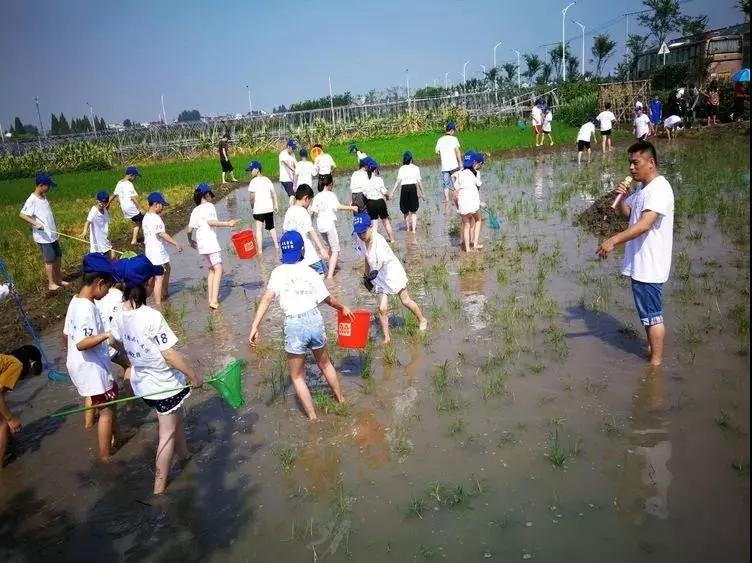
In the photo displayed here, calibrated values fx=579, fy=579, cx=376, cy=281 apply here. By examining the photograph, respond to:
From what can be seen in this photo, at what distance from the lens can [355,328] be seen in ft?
17.9

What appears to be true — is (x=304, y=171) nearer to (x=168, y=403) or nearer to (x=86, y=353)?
(x=86, y=353)

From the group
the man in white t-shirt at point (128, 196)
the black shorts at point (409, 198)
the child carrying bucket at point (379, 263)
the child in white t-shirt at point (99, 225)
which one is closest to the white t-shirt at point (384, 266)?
the child carrying bucket at point (379, 263)

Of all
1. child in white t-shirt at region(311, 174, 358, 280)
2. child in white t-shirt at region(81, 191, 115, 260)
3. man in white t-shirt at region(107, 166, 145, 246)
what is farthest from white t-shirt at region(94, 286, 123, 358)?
man in white t-shirt at region(107, 166, 145, 246)

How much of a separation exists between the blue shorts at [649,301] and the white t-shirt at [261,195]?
7.02m

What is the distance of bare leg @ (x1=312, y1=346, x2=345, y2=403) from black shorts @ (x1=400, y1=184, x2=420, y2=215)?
6.68 m

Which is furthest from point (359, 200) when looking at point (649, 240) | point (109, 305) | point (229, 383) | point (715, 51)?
point (715, 51)

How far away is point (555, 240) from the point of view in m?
10.4

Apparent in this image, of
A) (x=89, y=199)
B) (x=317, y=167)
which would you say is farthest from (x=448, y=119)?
(x=317, y=167)

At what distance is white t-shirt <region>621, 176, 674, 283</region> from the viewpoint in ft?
16.7

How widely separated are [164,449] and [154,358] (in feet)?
2.42

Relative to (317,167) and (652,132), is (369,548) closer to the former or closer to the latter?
(317,167)

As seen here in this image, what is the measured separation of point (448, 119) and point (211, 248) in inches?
1324

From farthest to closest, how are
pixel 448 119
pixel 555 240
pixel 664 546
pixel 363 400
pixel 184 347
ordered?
pixel 448 119 < pixel 555 240 < pixel 184 347 < pixel 363 400 < pixel 664 546

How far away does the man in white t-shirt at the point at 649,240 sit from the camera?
5.08 metres
